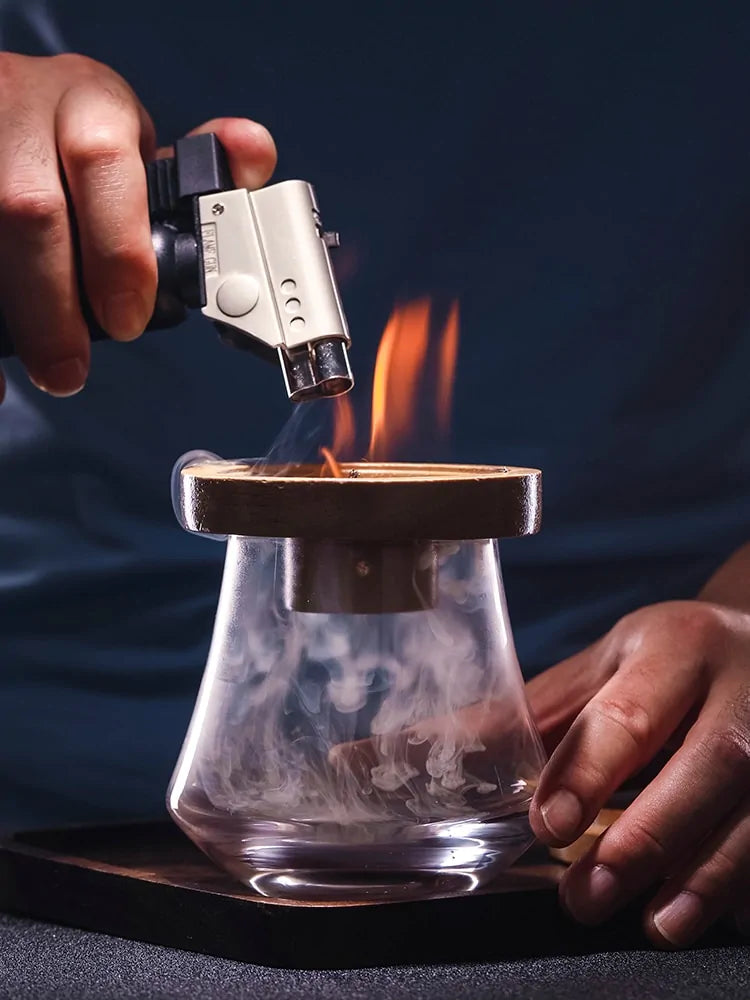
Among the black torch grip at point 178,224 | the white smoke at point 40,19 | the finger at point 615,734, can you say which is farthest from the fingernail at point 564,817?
the white smoke at point 40,19

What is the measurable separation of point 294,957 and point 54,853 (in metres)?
0.14

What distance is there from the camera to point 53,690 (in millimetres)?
820

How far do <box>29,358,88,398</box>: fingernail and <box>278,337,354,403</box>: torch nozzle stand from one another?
109 mm

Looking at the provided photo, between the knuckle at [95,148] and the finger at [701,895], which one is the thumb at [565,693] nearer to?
the finger at [701,895]

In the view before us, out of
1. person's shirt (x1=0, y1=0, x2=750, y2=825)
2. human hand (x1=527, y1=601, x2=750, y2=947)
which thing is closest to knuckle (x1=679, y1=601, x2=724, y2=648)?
human hand (x1=527, y1=601, x2=750, y2=947)

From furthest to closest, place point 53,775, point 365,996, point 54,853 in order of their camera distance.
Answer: point 53,775 → point 54,853 → point 365,996

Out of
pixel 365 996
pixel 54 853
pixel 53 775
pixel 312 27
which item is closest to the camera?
pixel 365 996

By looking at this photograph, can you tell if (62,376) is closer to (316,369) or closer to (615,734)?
(316,369)

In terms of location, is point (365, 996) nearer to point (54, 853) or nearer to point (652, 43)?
point (54, 853)

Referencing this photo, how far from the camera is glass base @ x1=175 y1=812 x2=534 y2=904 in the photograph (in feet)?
1.51

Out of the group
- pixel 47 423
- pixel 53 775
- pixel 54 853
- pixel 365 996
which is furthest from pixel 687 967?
pixel 47 423

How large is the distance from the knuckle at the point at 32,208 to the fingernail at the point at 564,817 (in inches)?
13.9

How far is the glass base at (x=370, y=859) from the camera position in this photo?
18.1 inches

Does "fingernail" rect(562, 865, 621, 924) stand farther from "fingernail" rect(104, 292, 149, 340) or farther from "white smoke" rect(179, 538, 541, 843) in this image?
"fingernail" rect(104, 292, 149, 340)
